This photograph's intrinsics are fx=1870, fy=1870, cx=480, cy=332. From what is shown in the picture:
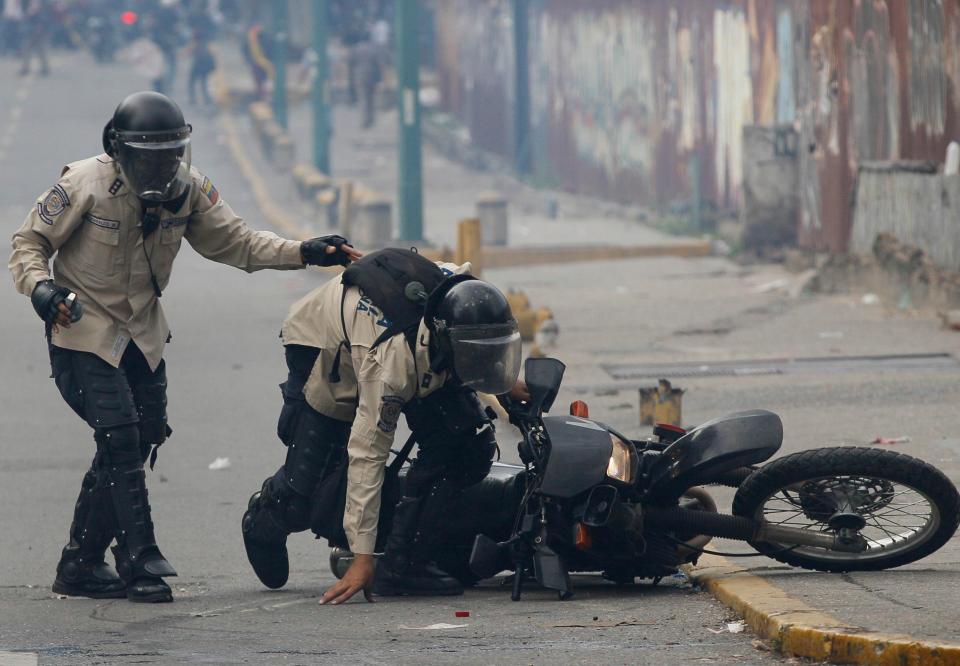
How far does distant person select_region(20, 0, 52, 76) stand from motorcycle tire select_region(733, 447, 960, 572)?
43.1 m

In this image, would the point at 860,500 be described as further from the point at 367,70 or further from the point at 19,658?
the point at 367,70

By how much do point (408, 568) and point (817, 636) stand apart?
5.58ft

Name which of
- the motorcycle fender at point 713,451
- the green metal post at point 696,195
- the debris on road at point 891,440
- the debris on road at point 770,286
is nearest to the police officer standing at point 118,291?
the motorcycle fender at point 713,451

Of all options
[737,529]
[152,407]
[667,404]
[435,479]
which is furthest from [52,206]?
[667,404]

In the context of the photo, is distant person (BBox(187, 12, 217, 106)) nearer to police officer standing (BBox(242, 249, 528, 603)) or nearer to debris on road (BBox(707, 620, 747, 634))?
police officer standing (BBox(242, 249, 528, 603))

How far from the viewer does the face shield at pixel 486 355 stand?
5.64m

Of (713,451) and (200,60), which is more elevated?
(200,60)

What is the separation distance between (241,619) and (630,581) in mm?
1265

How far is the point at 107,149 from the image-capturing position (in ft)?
20.5

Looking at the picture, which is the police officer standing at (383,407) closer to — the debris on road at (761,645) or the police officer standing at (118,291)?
the police officer standing at (118,291)

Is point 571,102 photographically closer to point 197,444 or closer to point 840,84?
point 840,84

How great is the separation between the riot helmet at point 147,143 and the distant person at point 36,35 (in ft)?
138

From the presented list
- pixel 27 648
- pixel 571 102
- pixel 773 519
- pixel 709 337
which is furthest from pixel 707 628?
pixel 571 102

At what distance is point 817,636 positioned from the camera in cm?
493
